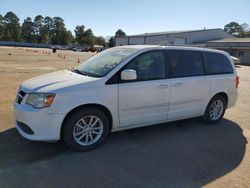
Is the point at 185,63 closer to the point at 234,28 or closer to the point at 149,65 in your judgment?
the point at 149,65

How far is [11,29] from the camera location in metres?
114

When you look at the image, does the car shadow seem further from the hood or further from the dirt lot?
the hood

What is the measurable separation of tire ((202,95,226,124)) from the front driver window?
1770 mm

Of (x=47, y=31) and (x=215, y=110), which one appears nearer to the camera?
(x=215, y=110)

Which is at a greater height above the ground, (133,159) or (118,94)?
(118,94)

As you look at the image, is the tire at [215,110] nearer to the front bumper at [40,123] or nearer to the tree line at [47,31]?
the front bumper at [40,123]

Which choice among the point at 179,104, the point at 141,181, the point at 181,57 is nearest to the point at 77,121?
the point at 141,181

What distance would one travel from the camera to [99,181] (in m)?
3.50

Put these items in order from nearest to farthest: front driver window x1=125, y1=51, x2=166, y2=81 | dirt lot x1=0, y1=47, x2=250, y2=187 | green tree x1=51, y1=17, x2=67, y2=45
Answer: dirt lot x1=0, y1=47, x2=250, y2=187 < front driver window x1=125, y1=51, x2=166, y2=81 < green tree x1=51, y1=17, x2=67, y2=45

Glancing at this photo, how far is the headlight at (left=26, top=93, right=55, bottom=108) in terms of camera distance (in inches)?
158

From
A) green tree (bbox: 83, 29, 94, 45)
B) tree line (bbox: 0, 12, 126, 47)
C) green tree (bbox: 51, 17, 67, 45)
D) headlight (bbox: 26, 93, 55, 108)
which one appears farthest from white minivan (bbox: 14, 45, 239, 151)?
green tree (bbox: 51, 17, 67, 45)

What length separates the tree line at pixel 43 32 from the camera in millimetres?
113688

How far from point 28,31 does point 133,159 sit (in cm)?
12611

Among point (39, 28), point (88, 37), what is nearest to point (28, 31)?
point (39, 28)
